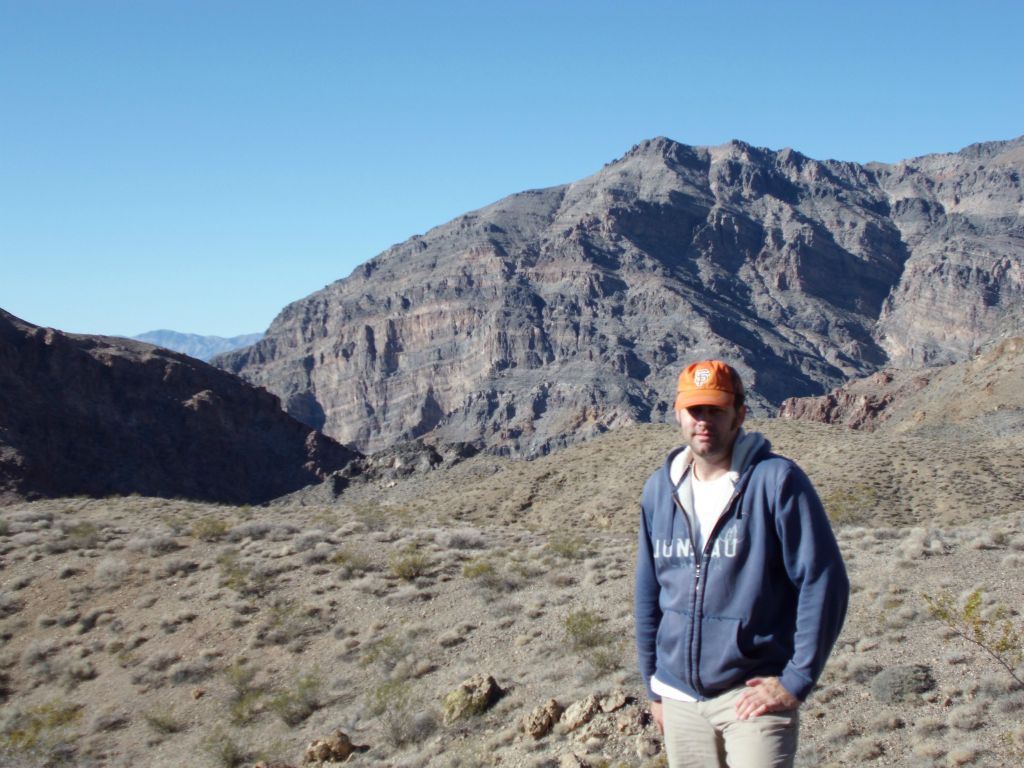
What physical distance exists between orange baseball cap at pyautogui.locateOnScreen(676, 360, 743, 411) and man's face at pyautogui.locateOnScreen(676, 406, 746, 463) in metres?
0.04

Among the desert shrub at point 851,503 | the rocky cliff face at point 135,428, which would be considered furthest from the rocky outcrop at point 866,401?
the desert shrub at point 851,503

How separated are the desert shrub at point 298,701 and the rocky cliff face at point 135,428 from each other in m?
46.7

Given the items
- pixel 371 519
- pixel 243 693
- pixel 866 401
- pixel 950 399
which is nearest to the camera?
pixel 243 693

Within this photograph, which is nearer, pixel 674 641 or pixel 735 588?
pixel 735 588

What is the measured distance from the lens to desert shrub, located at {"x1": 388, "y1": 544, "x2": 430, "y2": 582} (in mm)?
15820

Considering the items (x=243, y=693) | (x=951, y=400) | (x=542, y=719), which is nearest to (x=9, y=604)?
(x=243, y=693)

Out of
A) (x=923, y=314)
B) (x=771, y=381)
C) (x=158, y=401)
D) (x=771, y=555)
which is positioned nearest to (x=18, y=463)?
(x=158, y=401)

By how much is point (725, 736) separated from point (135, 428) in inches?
2769

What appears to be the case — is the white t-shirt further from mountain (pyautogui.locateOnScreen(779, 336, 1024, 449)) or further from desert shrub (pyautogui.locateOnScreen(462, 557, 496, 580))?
mountain (pyautogui.locateOnScreen(779, 336, 1024, 449))

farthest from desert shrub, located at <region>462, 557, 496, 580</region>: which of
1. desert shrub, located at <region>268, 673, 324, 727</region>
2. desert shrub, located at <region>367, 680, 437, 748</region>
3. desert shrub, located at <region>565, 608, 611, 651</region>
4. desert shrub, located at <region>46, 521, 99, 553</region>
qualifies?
desert shrub, located at <region>46, 521, 99, 553</region>

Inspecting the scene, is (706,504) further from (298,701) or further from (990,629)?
(298,701)

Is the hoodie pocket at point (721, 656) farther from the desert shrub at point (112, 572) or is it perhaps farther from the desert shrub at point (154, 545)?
the desert shrub at point (154, 545)

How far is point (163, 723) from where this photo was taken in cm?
1149

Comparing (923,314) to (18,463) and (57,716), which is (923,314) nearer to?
(18,463)
